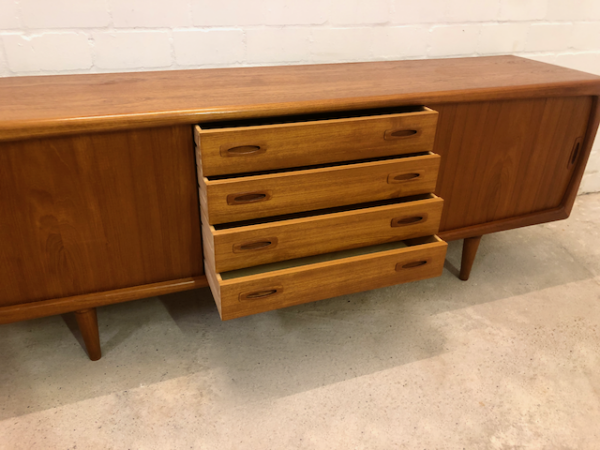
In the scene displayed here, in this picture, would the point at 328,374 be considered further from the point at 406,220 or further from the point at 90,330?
the point at 90,330

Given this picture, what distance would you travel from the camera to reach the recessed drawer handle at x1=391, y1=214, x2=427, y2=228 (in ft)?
4.13

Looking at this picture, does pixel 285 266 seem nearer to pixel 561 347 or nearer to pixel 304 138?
pixel 304 138

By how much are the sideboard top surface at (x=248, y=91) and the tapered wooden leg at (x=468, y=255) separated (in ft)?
1.69

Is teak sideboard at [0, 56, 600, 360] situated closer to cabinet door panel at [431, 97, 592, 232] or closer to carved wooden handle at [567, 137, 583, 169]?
cabinet door panel at [431, 97, 592, 232]

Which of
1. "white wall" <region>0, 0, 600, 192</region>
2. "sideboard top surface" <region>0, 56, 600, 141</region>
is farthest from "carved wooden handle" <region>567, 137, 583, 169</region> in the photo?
"white wall" <region>0, 0, 600, 192</region>

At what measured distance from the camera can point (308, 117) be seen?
1271 mm

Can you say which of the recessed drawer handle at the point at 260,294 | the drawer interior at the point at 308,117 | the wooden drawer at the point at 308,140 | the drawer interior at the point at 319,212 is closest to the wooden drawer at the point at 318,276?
the recessed drawer handle at the point at 260,294

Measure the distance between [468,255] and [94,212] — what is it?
1.20 meters

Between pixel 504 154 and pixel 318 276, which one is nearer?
pixel 318 276

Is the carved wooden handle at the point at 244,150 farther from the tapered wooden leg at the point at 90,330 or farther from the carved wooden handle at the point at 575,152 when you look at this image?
the carved wooden handle at the point at 575,152

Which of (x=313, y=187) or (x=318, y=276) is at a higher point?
(x=313, y=187)

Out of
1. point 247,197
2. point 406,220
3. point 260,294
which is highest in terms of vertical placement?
point 247,197

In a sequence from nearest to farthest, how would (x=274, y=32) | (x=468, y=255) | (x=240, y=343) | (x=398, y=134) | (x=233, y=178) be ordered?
(x=233, y=178) → (x=398, y=134) → (x=240, y=343) → (x=274, y=32) → (x=468, y=255)

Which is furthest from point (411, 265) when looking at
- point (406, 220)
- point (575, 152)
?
point (575, 152)
